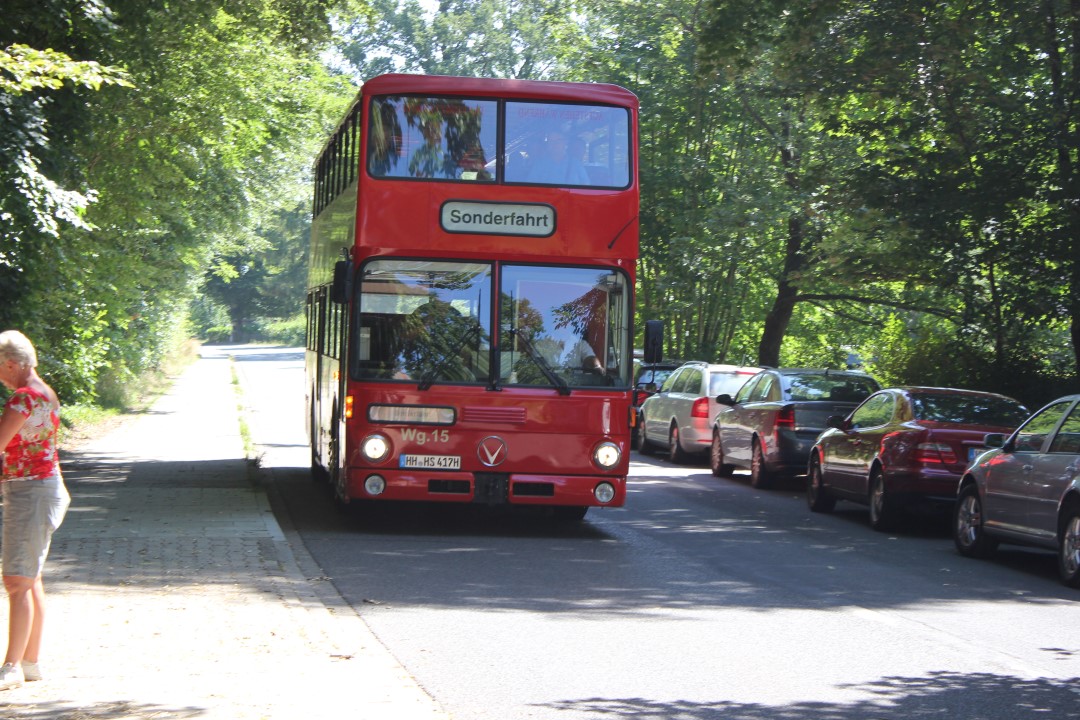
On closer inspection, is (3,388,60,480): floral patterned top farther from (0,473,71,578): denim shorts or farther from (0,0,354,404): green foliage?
(0,0,354,404): green foliage

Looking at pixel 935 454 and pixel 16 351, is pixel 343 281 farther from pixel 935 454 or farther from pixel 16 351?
pixel 16 351

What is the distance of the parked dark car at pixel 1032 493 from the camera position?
1237 cm

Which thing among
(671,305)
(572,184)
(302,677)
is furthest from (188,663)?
(671,305)

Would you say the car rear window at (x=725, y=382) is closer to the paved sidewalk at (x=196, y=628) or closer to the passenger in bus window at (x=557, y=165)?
the paved sidewalk at (x=196, y=628)

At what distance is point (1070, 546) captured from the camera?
40.3ft

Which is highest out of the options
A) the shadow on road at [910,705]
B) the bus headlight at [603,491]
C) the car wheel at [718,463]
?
the bus headlight at [603,491]

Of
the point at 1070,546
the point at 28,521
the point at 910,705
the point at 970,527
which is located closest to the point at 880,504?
the point at 970,527

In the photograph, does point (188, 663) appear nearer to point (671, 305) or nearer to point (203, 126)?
point (203, 126)

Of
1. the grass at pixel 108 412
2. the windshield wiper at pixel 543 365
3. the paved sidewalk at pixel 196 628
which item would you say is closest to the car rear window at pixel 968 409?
the windshield wiper at pixel 543 365

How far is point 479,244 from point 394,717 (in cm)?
757

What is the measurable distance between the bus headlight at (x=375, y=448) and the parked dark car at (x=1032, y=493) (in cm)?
533

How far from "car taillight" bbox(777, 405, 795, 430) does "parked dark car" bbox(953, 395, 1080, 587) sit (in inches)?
245

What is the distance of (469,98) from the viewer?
14148 millimetres

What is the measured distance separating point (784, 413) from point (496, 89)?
8304mm
